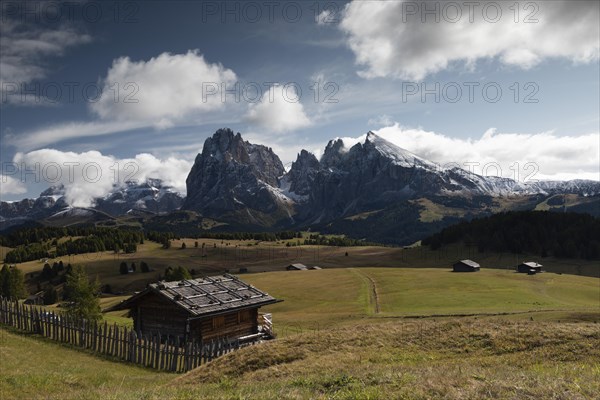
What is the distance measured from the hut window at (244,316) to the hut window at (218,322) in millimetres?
2066

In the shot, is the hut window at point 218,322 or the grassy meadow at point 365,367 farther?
the hut window at point 218,322

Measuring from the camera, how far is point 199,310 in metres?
38.2

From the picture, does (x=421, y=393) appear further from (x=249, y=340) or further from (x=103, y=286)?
(x=103, y=286)

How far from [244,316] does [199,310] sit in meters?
6.17

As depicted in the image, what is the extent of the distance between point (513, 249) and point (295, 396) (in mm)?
174343

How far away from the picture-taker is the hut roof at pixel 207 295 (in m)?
38.8

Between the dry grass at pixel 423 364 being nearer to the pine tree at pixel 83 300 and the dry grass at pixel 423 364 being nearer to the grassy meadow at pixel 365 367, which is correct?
the grassy meadow at pixel 365 367

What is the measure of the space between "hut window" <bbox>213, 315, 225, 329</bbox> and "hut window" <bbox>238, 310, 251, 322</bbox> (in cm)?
207

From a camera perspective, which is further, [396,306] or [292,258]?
[292,258]

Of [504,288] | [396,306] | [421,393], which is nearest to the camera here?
[421,393]

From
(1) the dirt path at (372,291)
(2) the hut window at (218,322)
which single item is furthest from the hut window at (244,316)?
(1) the dirt path at (372,291)

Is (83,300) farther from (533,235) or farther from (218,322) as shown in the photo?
(533,235)

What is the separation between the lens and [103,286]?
136m

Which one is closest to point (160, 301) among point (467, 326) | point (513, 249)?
point (467, 326)
